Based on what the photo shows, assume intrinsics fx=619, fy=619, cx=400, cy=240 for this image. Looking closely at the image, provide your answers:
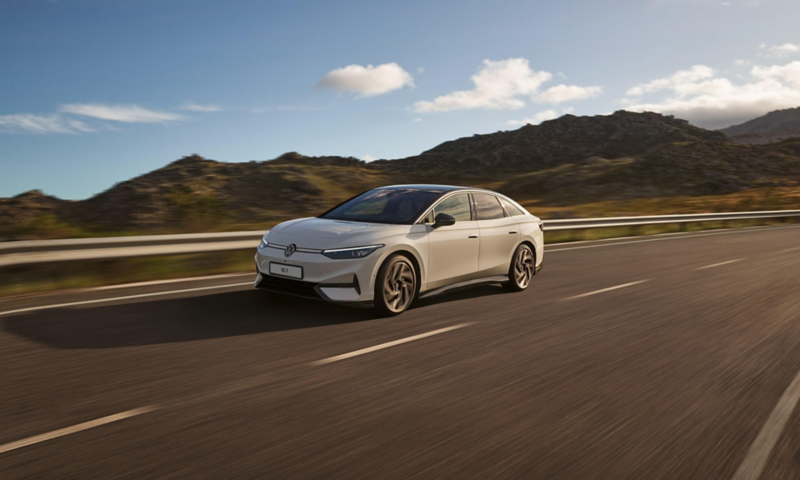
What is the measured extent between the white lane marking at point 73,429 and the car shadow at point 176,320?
167cm

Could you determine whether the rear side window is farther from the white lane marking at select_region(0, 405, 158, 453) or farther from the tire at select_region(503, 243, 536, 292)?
the white lane marking at select_region(0, 405, 158, 453)

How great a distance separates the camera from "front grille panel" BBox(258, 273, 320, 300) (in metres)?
6.38

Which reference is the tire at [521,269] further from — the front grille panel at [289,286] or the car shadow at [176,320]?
the front grille panel at [289,286]

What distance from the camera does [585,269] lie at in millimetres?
11336

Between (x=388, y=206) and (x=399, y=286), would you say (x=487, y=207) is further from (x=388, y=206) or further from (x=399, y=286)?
(x=399, y=286)

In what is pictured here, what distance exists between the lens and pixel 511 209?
29.0 ft

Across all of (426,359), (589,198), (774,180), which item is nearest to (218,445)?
(426,359)

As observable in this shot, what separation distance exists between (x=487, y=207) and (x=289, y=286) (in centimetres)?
313

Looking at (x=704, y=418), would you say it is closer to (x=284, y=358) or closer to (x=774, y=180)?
(x=284, y=358)

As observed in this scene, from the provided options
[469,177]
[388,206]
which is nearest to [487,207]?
[388,206]

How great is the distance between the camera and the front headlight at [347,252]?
633 centimetres

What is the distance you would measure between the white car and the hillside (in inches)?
197

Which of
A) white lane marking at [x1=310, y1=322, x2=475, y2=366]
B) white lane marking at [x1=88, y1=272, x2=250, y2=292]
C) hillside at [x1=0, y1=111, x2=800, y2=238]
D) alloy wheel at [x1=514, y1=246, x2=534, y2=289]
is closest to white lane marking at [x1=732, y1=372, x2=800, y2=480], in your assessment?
white lane marking at [x1=310, y1=322, x2=475, y2=366]

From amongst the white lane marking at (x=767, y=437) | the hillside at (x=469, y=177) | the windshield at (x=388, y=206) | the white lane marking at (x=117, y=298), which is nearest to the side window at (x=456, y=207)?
the windshield at (x=388, y=206)
